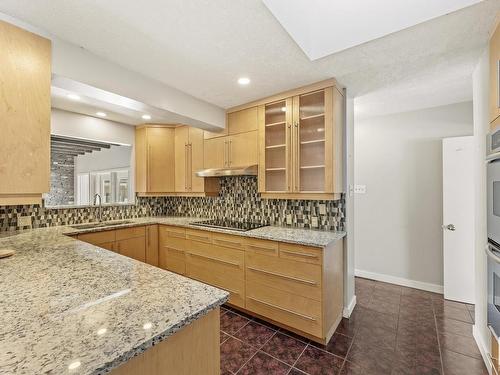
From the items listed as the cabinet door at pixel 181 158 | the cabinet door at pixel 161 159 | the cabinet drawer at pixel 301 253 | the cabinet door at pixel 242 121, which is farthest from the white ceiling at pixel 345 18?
the cabinet door at pixel 161 159

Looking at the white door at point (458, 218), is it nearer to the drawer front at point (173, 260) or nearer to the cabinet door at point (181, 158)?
the drawer front at point (173, 260)

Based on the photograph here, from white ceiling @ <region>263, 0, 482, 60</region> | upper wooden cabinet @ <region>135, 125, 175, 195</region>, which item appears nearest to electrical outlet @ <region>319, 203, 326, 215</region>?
white ceiling @ <region>263, 0, 482, 60</region>

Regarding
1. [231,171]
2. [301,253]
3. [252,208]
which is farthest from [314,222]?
[231,171]

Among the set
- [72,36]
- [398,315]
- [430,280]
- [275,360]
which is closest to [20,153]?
[72,36]

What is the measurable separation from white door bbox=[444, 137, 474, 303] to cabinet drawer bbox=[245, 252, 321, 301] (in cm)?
204

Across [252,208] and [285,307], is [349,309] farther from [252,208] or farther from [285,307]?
[252,208]

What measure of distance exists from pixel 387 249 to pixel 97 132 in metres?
4.61

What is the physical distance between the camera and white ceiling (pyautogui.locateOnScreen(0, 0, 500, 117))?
4.78 ft

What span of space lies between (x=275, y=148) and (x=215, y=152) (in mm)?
915

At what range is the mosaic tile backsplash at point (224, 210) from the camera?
2730mm

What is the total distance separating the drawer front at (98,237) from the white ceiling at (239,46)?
197cm

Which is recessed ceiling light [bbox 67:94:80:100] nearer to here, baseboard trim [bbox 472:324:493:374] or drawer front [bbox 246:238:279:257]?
drawer front [bbox 246:238:279:257]

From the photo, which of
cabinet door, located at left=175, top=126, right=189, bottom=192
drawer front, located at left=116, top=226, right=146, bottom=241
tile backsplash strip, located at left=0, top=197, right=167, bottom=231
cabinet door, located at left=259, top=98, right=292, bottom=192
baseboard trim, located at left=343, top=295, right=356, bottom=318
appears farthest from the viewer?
cabinet door, located at left=175, top=126, right=189, bottom=192

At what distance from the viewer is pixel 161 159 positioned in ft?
12.6
